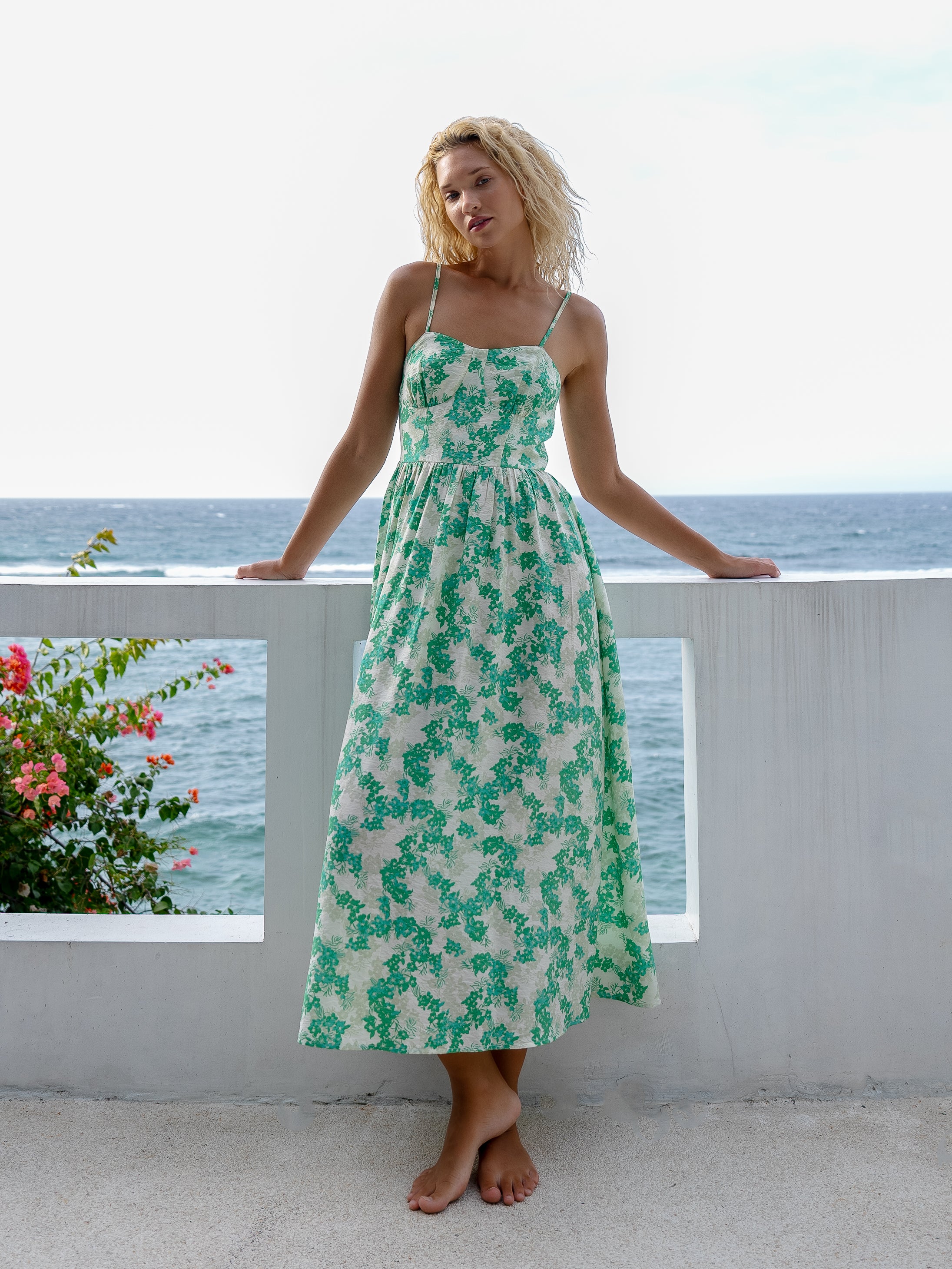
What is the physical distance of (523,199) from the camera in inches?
72.6

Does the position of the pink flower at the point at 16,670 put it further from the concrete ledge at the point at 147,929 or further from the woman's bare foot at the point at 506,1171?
the woman's bare foot at the point at 506,1171

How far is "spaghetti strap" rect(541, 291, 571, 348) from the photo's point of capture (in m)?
1.83

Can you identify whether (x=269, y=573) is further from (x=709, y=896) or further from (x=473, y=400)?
(x=709, y=896)

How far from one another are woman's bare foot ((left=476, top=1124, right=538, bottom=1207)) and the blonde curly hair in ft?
5.10

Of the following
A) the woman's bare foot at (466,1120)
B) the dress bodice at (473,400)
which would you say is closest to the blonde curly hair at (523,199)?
the dress bodice at (473,400)

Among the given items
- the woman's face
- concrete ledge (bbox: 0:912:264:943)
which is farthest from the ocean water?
the woman's face

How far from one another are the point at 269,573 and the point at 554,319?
2.38ft

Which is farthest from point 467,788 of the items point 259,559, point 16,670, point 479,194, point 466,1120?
point 259,559

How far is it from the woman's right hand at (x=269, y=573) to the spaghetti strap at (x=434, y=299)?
0.53m

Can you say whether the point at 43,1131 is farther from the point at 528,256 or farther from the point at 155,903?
the point at 528,256

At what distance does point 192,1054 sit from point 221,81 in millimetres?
37627

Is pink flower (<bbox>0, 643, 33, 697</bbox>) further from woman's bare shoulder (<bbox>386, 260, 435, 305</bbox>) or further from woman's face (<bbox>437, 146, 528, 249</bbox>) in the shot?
woman's face (<bbox>437, 146, 528, 249</bbox>)

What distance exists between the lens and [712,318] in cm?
3672

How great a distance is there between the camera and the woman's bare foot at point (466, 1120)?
1.62m
